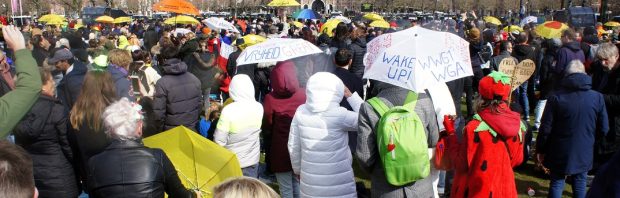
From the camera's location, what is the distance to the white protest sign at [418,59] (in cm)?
374

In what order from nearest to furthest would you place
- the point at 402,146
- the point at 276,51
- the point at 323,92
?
the point at 402,146
the point at 323,92
the point at 276,51

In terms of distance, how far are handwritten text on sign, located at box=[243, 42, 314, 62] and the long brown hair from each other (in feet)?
4.37

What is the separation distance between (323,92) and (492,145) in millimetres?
1319

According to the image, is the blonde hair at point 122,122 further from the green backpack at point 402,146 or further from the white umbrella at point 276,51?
the white umbrella at point 276,51

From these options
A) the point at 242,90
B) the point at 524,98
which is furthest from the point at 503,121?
the point at 524,98

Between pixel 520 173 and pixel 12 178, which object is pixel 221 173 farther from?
pixel 520 173

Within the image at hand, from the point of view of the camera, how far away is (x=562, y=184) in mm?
5254

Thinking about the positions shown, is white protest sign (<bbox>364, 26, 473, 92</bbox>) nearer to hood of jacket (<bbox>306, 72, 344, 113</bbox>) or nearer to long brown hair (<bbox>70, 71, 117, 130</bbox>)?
hood of jacket (<bbox>306, 72, 344, 113</bbox>)

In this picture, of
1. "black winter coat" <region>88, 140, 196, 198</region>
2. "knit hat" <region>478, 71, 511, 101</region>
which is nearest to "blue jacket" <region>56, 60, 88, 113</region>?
"black winter coat" <region>88, 140, 196, 198</region>

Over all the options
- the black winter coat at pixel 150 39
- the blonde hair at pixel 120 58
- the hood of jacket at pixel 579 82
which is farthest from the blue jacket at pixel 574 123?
the black winter coat at pixel 150 39

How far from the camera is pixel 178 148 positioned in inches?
157

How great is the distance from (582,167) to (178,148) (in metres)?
3.80

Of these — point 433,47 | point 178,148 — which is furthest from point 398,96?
point 178,148

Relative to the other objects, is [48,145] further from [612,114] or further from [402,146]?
[612,114]
